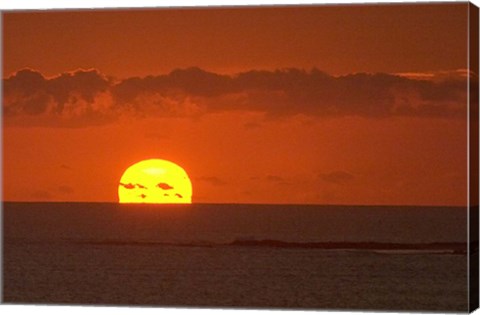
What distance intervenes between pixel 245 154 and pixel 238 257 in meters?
0.80

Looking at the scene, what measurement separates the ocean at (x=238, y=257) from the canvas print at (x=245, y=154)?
0.02 m

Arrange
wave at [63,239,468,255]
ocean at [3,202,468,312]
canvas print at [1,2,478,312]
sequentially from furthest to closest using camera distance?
wave at [63,239,468,255] → ocean at [3,202,468,312] → canvas print at [1,2,478,312]

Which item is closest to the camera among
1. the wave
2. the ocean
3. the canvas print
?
the canvas print

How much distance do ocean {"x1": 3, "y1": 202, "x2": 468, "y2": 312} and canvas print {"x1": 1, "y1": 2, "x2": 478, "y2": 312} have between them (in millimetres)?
22

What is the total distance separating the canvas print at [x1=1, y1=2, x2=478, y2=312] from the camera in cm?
1170

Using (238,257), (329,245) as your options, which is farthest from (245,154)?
(329,245)

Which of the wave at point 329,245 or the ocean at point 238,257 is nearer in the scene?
the ocean at point 238,257

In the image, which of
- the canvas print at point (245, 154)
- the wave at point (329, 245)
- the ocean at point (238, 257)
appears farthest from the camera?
the wave at point (329, 245)

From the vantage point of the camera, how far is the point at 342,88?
12.0 meters

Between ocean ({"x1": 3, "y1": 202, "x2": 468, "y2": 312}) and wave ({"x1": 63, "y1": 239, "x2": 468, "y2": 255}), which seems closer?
ocean ({"x1": 3, "y1": 202, "x2": 468, "y2": 312})

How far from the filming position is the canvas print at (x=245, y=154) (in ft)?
38.4

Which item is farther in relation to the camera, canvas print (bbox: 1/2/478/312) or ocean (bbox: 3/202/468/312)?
ocean (bbox: 3/202/468/312)

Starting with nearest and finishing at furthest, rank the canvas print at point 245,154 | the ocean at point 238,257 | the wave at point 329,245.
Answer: the canvas print at point 245,154, the ocean at point 238,257, the wave at point 329,245

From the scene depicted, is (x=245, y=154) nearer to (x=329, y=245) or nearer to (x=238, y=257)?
(x=238, y=257)
